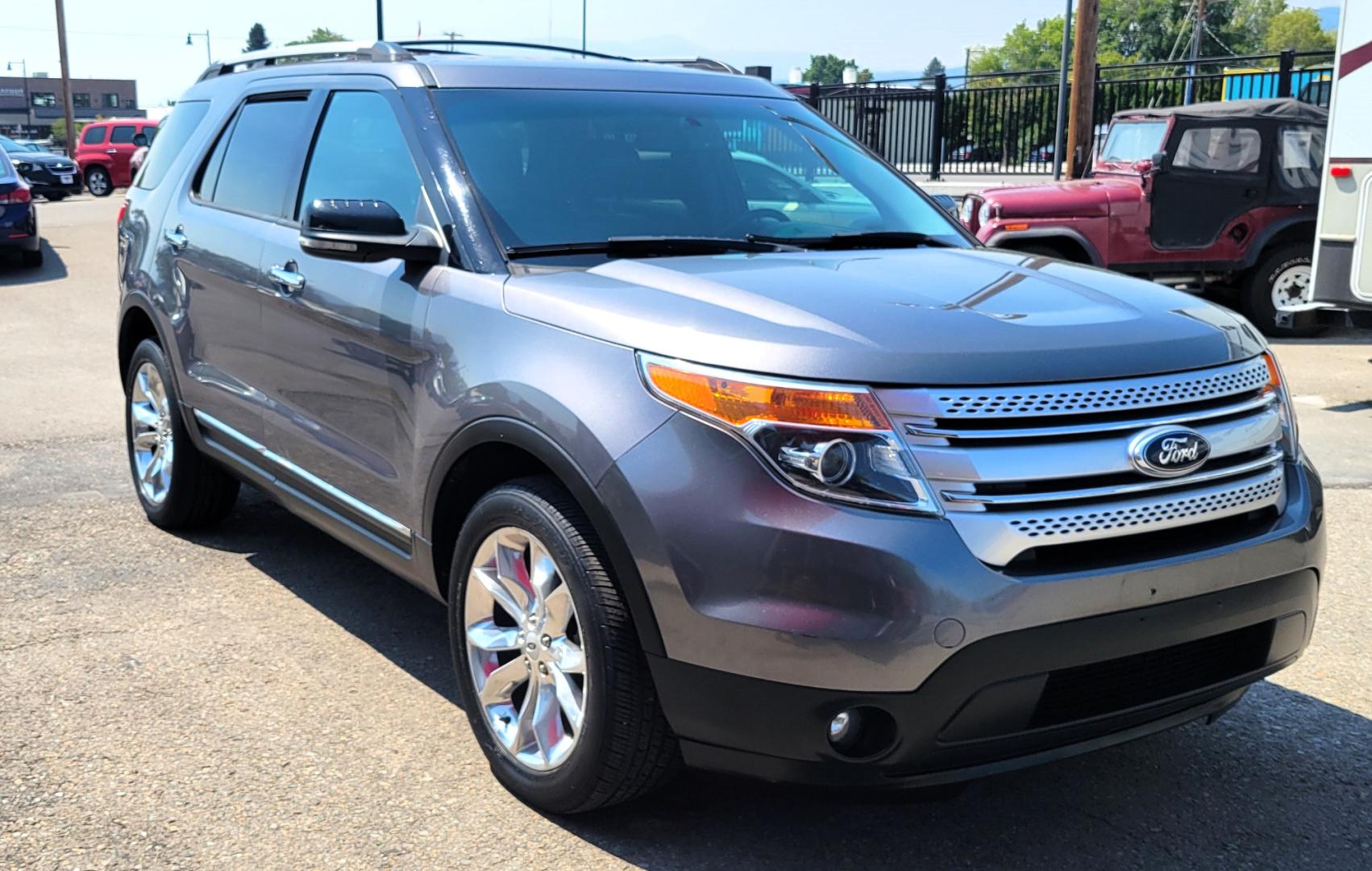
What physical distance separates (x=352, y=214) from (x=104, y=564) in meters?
2.38

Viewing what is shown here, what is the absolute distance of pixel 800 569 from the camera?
106 inches

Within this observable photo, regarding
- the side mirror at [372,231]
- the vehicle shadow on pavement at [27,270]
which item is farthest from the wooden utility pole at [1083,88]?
the side mirror at [372,231]

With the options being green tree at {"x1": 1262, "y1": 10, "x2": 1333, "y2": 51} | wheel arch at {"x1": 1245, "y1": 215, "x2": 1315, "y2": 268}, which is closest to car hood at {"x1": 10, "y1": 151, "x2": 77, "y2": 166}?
wheel arch at {"x1": 1245, "y1": 215, "x2": 1315, "y2": 268}

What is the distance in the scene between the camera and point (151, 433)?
5777 millimetres

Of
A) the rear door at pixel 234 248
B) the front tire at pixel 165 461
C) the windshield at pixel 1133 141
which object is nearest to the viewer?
the rear door at pixel 234 248

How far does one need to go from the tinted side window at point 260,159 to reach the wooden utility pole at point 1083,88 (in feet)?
44.3

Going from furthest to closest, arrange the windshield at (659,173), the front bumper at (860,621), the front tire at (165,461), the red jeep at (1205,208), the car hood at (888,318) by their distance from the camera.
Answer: the red jeep at (1205,208) < the front tire at (165,461) < the windshield at (659,173) < the car hood at (888,318) < the front bumper at (860,621)

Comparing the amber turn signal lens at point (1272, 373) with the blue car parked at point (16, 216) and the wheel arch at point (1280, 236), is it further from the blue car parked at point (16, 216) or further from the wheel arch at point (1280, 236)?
the blue car parked at point (16, 216)

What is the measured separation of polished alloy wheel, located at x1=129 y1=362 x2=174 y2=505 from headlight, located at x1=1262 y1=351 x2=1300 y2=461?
4.05 metres

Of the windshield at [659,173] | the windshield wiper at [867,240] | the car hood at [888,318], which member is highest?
the windshield at [659,173]

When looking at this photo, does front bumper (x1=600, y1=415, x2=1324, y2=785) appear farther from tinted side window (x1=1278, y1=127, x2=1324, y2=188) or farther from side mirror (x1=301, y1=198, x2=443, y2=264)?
tinted side window (x1=1278, y1=127, x2=1324, y2=188)

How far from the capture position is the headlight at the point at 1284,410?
3273mm

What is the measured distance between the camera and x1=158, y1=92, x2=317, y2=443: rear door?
4.62m

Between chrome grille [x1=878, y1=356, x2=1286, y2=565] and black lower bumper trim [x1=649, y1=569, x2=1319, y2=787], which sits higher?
chrome grille [x1=878, y1=356, x2=1286, y2=565]
